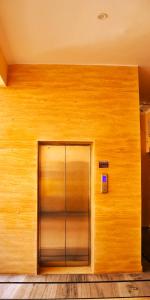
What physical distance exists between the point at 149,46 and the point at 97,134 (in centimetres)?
181

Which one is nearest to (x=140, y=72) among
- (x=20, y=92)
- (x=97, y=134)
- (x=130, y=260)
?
(x=97, y=134)

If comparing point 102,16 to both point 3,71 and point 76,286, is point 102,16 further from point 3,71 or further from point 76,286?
point 76,286

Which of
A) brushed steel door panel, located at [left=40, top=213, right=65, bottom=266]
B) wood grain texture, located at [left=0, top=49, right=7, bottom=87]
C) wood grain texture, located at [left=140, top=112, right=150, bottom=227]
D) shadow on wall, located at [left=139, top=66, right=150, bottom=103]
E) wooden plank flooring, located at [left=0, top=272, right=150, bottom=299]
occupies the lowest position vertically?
wooden plank flooring, located at [left=0, top=272, right=150, bottom=299]

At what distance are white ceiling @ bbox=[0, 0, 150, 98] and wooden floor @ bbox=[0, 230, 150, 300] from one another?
4.04 metres

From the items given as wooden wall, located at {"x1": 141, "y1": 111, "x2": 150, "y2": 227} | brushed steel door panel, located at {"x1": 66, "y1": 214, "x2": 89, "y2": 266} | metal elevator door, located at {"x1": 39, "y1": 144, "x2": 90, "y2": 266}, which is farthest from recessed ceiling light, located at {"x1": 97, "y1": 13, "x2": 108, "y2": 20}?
wooden wall, located at {"x1": 141, "y1": 111, "x2": 150, "y2": 227}

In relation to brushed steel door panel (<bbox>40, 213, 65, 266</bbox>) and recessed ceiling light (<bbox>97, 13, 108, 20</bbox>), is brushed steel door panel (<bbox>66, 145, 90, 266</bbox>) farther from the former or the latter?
recessed ceiling light (<bbox>97, 13, 108, 20</bbox>)

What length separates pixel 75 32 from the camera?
4016 millimetres

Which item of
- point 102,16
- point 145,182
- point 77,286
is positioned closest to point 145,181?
point 145,182

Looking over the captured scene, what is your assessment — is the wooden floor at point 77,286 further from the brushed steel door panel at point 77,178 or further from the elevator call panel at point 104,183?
the elevator call panel at point 104,183

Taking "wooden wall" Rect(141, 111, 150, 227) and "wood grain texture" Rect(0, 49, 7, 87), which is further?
"wooden wall" Rect(141, 111, 150, 227)

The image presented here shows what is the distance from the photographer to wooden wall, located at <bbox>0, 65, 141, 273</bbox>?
4930mm

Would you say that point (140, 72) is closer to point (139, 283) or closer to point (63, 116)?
point (63, 116)

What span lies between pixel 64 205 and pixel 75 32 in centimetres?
318

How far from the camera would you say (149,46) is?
443 centimetres
